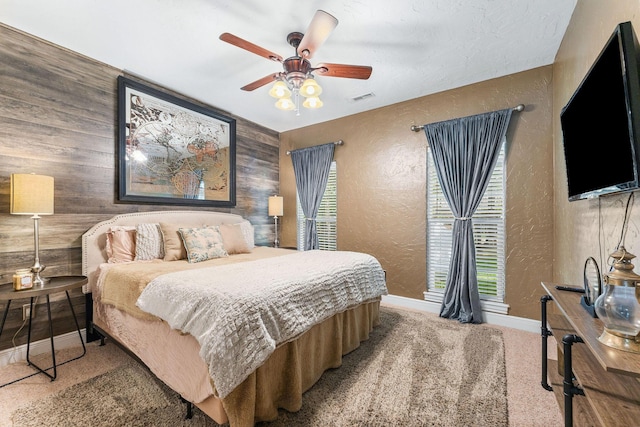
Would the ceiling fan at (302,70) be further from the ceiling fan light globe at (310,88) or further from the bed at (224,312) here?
the bed at (224,312)

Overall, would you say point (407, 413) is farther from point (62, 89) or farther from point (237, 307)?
point (62, 89)

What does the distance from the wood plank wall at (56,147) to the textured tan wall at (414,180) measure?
8.64 feet

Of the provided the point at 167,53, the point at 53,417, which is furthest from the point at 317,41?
the point at 53,417

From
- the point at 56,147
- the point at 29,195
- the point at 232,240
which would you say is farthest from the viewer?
the point at 232,240

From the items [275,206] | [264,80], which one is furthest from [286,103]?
[275,206]

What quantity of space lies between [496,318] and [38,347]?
440cm

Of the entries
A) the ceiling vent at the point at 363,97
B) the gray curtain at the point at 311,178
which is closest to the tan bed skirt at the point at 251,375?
the gray curtain at the point at 311,178

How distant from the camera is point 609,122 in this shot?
1281 millimetres

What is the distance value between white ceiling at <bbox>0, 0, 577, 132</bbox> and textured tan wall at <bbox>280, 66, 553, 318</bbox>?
0.27 meters

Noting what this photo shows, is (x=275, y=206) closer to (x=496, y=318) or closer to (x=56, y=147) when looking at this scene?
(x=56, y=147)

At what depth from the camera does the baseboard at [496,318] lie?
2838mm

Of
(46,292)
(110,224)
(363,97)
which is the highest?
(363,97)

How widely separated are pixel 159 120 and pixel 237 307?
9.04 feet

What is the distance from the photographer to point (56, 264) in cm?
246
